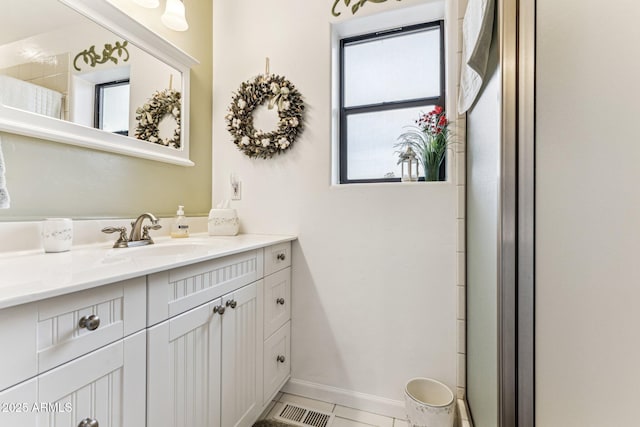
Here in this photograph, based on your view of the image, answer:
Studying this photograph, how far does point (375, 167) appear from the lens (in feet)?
5.56

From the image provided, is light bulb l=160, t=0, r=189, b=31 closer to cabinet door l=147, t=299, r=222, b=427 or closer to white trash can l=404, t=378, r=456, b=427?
cabinet door l=147, t=299, r=222, b=427

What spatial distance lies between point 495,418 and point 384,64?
1741mm

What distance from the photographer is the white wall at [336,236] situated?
55.5 inches

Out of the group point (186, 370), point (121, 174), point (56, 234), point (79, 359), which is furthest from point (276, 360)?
point (121, 174)

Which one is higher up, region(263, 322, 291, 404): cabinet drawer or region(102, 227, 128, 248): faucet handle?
region(102, 227, 128, 248): faucet handle

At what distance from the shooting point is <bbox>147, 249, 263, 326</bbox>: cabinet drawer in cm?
81

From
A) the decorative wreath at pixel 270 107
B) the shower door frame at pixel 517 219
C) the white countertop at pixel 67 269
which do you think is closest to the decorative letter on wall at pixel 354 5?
the decorative wreath at pixel 270 107

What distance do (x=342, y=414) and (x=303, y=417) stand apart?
21 centimetres

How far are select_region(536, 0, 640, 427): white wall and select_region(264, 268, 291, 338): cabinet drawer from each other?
1.07 m

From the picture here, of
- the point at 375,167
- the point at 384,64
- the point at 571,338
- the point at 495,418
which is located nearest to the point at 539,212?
the point at 571,338

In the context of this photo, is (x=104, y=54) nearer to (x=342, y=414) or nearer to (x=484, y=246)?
(x=484, y=246)

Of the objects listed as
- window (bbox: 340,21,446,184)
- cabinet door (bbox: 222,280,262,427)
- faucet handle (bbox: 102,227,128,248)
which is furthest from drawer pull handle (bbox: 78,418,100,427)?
window (bbox: 340,21,446,184)

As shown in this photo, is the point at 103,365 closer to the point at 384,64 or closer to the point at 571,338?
the point at 571,338

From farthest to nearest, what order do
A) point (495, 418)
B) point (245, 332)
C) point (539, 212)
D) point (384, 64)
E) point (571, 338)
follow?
point (384, 64) → point (245, 332) → point (495, 418) → point (539, 212) → point (571, 338)
